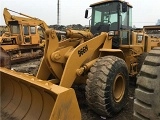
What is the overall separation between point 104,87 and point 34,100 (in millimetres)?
1424

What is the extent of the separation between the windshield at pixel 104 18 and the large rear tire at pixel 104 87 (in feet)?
5.18

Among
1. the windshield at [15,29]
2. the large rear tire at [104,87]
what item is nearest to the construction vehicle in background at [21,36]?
the windshield at [15,29]

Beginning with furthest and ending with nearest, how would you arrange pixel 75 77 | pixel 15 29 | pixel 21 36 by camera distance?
1. pixel 15 29
2. pixel 21 36
3. pixel 75 77

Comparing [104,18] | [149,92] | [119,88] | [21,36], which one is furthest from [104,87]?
[21,36]

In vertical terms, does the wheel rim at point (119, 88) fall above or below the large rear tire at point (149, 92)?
below

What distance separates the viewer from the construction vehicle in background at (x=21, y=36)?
13671 mm

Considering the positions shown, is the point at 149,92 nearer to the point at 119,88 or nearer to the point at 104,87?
the point at 104,87

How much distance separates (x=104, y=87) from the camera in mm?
4285

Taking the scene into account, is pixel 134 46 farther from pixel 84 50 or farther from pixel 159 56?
pixel 159 56

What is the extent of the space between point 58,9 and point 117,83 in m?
27.2

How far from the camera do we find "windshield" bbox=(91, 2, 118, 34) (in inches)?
233

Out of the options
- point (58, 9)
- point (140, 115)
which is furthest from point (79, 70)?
point (58, 9)

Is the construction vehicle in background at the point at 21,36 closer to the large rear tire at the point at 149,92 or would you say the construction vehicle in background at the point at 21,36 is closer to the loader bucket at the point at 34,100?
the loader bucket at the point at 34,100

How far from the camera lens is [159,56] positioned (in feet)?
8.04
